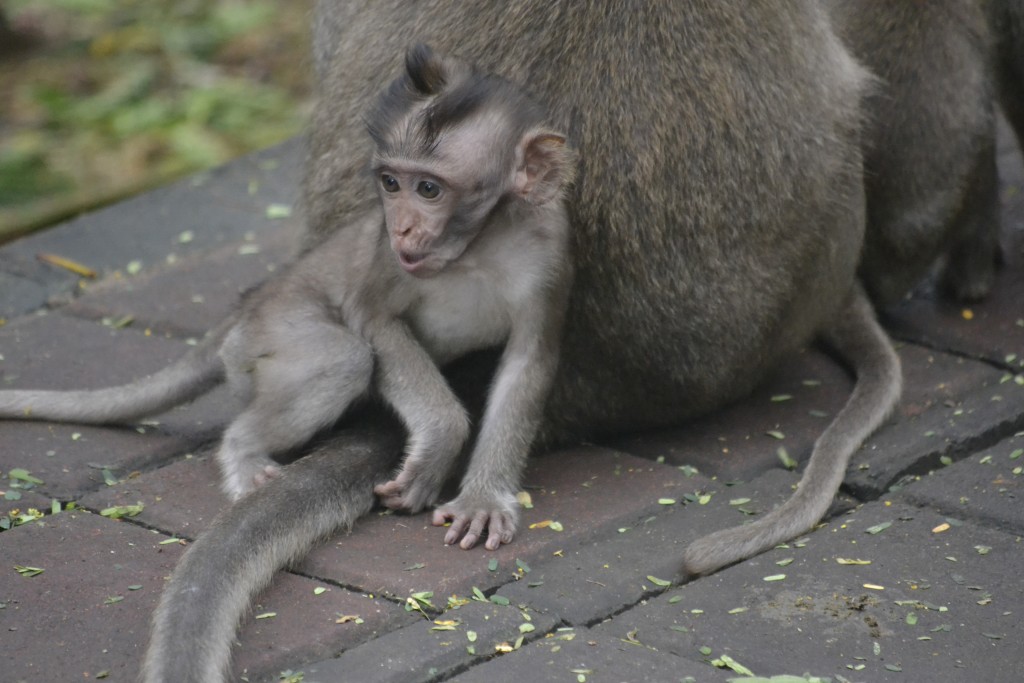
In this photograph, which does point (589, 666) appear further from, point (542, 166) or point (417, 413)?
point (542, 166)

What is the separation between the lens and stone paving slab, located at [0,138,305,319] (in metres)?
5.66

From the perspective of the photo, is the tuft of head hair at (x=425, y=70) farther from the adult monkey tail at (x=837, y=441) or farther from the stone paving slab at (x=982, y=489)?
the stone paving slab at (x=982, y=489)

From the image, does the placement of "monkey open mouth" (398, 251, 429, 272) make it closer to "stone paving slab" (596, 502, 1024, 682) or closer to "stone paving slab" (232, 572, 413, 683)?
"stone paving slab" (232, 572, 413, 683)

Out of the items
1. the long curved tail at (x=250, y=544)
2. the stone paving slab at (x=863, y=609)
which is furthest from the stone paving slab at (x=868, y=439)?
the long curved tail at (x=250, y=544)

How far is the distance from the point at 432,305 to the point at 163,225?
252 centimetres

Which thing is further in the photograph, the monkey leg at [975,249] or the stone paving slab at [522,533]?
the monkey leg at [975,249]

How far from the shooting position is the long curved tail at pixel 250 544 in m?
2.98

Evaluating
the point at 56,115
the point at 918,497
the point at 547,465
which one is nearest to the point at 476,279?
the point at 547,465

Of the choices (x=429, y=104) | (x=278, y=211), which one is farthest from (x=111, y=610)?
(x=278, y=211)

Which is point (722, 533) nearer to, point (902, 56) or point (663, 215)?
point (663, 215)

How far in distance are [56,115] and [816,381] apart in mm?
4893

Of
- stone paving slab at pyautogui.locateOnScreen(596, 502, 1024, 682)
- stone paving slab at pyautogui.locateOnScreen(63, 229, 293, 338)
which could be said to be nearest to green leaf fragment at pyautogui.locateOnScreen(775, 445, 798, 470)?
stone paving slab at pyautogui.locateOnScreen(596, 502, 1024, 682)

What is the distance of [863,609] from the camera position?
Result: 3.39 meters

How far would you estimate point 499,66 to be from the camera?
3.92m
